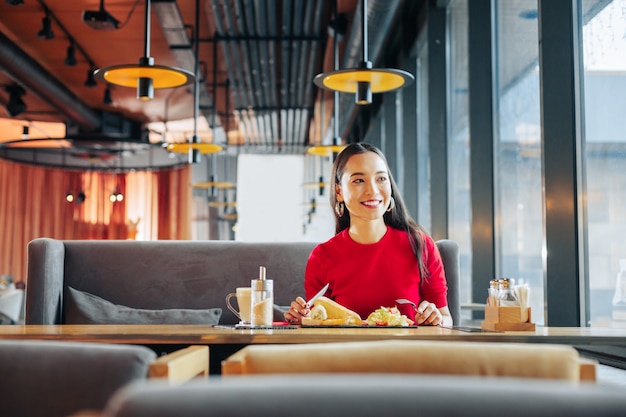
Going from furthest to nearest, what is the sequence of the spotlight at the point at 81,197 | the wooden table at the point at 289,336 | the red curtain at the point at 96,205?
the spotlight at the point at 81,197 < the red curtain at the point at 96,205 < the wooden table at the point at 289,336

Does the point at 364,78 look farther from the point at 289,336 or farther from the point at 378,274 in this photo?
the point at 289,336

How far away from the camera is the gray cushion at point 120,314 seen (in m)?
3.12

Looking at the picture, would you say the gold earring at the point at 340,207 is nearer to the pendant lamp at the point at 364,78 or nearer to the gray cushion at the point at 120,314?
the gray cushion at the point at 120,314

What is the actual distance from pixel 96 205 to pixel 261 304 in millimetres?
17204

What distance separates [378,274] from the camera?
253 cm

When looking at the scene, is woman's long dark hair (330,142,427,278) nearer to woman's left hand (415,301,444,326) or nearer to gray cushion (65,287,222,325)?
woman's left hand (415,301,444,326)

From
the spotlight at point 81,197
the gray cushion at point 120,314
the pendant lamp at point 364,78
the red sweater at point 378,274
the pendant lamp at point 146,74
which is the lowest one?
the gray cushion at point 120,314

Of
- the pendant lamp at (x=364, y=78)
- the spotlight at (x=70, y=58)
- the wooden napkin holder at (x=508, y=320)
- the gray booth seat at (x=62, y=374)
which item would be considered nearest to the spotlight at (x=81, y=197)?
the spotlight at (x=70, y=58)

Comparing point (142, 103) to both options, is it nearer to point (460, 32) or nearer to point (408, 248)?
point (460, 32)

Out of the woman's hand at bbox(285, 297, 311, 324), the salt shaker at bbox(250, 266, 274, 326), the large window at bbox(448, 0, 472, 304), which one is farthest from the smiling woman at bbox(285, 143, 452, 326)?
the large window at bbox(448, 0, 472, 304)

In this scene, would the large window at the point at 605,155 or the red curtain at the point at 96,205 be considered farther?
the red curtain at the point at 96,205

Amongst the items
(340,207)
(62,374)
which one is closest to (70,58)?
(340,207)

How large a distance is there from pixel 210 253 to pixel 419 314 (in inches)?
56.1

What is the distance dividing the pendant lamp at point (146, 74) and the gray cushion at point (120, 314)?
1.22m
